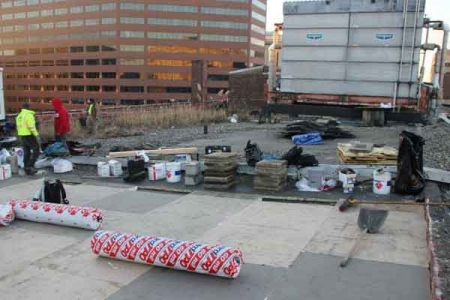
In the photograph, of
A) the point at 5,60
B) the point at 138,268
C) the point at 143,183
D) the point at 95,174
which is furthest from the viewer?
the point at 5,60

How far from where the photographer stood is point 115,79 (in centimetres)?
9669

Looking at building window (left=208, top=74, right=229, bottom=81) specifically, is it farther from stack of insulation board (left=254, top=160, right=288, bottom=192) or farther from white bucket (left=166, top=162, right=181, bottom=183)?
stack of insulation board (left=254, top=160, right=288, bottom=192)

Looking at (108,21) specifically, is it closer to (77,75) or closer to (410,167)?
(77,75)

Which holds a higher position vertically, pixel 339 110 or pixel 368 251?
pixel 339 110

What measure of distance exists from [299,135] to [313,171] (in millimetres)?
6024

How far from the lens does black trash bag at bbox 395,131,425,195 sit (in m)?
8.40

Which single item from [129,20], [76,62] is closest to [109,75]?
[76,62]

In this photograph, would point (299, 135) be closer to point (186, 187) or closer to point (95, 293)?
point (186, 187)

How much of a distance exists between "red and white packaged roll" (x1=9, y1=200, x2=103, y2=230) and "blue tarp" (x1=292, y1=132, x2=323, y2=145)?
8989 mm

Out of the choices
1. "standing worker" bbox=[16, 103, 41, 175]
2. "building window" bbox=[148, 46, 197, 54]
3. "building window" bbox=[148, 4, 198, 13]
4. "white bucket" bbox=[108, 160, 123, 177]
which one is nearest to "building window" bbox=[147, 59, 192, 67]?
"building window" bbox=[148, 46, 197, 54]

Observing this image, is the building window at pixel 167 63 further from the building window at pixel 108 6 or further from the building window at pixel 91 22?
the building window at pixel 91 22

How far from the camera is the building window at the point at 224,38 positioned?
325ft

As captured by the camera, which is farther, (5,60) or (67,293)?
(5,60)

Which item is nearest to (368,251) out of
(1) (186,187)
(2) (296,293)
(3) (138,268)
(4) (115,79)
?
(2) (296,293)
